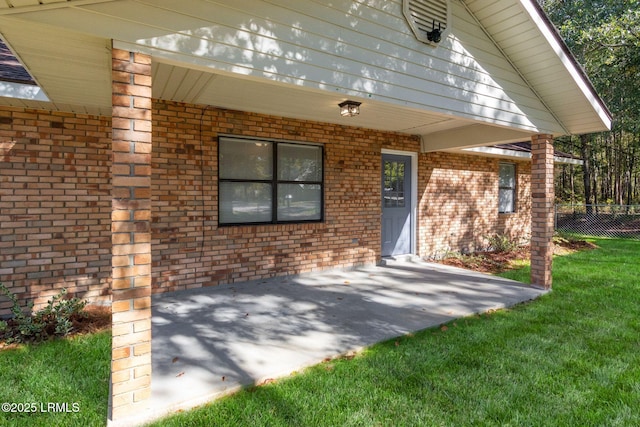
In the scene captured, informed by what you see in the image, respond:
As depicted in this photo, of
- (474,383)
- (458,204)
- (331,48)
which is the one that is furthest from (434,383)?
(458,204)

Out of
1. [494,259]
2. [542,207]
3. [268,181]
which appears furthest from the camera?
[494,259]

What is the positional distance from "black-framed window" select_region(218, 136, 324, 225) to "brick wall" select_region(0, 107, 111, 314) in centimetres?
166

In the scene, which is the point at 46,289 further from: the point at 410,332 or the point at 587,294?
the point at 587,294

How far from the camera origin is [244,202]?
578 centimetres

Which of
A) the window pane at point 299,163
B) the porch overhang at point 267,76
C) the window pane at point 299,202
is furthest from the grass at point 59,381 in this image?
the window pane at point 299,163

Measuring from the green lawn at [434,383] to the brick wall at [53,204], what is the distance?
4.19 ft

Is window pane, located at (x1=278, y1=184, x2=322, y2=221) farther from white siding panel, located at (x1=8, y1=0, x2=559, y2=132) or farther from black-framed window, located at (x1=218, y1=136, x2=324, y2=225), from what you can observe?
white siding panel, located at (x1=8, y1=0, x2=559, y2=132)

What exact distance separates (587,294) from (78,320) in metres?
7.30

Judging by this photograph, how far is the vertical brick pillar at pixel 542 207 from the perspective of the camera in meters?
5.63

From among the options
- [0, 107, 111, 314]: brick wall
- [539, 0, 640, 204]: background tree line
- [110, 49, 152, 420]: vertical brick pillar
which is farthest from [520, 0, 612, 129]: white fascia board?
[539, 0, 640, 204]: background tree line

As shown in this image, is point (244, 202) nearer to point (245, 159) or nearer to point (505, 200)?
point (245, 159)

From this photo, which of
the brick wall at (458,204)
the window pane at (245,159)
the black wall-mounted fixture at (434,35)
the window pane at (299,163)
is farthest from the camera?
the brick wall at (458,204)

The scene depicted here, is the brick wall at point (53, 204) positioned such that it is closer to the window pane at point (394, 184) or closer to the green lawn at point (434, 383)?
the green lawn at point (434, 383)

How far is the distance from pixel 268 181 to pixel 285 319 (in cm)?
259
